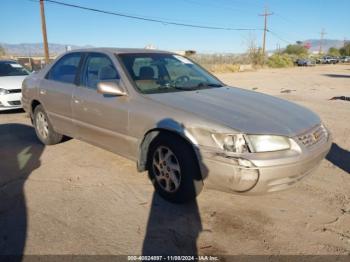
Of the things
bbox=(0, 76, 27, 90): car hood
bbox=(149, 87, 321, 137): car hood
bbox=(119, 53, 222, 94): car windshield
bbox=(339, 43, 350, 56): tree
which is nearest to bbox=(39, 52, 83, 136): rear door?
bbox=(119, 53, 222, 94): car windshield

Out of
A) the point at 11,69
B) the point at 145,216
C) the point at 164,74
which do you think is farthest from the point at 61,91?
the point at 11,69

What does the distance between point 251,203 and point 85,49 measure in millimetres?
3149

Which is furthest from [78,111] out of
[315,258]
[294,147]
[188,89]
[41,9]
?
[41,9]

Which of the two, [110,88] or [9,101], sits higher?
[110,88]

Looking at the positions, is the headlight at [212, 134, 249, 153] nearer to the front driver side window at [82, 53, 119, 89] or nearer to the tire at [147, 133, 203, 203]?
the tire at [147, 133, 203, 203]

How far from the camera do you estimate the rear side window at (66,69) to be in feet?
15.5

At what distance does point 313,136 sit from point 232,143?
3.12 ft

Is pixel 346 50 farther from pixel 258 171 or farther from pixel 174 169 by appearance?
pixel 258 171

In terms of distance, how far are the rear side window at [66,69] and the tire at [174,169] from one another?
1.97m

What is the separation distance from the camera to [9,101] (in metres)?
8.35

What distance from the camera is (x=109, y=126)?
4.00 metres

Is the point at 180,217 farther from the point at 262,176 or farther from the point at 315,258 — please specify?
the point at 315,258

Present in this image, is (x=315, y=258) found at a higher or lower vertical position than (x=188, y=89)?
lower

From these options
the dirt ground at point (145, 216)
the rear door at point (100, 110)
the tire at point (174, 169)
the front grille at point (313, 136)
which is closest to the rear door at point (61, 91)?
the rear door at point (100, 110)
